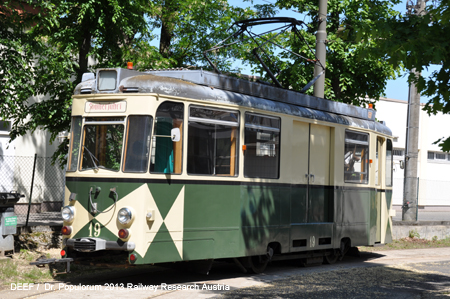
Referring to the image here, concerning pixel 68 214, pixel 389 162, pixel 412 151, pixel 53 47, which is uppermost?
pixel 53 47

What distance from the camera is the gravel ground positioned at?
27.3 feet

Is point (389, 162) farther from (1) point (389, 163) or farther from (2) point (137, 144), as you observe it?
(2) point (137, 144)

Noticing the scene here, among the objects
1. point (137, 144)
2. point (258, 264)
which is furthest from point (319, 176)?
point (137, 144)

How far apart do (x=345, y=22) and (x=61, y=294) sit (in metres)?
11.3

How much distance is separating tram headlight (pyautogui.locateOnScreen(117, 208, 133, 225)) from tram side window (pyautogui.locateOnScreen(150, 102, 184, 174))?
68cm

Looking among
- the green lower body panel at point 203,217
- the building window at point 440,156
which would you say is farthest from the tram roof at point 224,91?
the building window at point 440,156

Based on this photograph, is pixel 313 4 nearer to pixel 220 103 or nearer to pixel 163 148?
pixel 220 103

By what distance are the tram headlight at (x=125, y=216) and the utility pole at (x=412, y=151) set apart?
12111mm

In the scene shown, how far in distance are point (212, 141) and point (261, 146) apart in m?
1.20

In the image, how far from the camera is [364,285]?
930 cm

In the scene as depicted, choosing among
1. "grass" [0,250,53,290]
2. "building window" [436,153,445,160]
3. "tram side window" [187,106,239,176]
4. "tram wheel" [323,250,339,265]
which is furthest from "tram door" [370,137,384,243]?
"building window" [436,153,445,160]

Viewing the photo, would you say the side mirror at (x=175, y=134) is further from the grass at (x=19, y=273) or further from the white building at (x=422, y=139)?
the white building at (x=422, y=139)

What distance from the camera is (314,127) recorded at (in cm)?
Answer: 1115

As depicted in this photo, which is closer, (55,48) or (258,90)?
(258,90)
